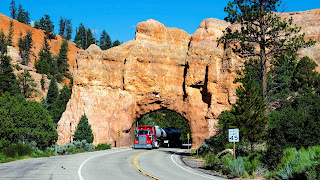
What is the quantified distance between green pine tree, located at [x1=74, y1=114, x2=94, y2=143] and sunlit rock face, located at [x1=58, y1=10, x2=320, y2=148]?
7.38ft

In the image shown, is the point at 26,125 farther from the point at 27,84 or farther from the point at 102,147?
A: the point at 27,84

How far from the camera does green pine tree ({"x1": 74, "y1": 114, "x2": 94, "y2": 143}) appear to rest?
45.9 m

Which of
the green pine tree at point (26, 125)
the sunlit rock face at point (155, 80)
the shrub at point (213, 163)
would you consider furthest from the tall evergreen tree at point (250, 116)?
the green pine tree at point (26, 125)

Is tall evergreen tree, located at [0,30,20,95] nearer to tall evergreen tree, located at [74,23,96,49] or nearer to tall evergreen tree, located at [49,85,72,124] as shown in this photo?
tall evergreen tree, located at [49,85,72,124]

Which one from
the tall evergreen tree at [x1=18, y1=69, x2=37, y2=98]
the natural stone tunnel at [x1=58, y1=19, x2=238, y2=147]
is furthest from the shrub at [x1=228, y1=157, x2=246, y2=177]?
the tall evergreen tree at [x1=18, y1=69, x2=37, y2=98]

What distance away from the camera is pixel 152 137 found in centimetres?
4738

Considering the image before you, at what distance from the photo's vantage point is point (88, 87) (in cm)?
5119

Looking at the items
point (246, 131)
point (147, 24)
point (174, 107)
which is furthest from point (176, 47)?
point (246, 131)

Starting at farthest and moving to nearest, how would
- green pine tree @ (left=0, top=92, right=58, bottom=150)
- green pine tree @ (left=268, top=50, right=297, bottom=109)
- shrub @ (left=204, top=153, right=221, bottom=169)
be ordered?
1. green pine tree @ (left=268, top=50, right=297, bottom=109)
2. green pine tree @ (left=0, top=92, right=58, bottom=150)
3. shrub @ (left=204, top=153, right=221, bottom=169)

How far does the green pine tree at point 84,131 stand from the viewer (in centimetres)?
4594

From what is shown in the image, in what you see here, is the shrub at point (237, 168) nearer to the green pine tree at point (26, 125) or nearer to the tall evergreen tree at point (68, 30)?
the green pine tree at point (26, 125)

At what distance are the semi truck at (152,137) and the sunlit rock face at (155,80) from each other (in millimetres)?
4518

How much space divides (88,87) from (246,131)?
106 ft

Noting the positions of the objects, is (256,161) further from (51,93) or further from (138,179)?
(51,93)
